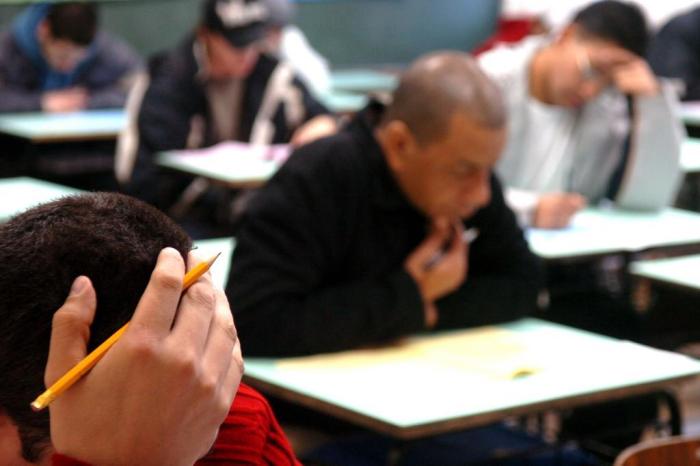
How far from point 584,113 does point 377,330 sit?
1684mm

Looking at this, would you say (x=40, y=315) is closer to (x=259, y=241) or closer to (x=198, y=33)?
(x=259, y=241)

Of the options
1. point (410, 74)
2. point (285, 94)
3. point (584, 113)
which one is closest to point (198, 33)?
point (285, 94)

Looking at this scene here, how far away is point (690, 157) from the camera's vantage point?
15.6 feet

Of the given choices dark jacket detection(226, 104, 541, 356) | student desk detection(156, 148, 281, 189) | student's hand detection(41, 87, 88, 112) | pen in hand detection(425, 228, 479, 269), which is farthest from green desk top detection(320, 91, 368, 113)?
dark jacket detection(226, 104, 541, 356)

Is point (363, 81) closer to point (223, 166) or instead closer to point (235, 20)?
point (235, 20)

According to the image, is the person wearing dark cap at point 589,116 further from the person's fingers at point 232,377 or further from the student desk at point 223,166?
the person's fingers at point 232,377

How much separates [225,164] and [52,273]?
11.7 feet

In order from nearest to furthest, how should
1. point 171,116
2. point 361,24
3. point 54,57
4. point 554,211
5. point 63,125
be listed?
point 554,211, point 171,116, point 63,125, point 54,57, point 361,24

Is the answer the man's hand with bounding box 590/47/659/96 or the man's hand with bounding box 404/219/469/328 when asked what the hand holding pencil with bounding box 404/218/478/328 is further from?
the man's hand with bounding box 590/47/659/96

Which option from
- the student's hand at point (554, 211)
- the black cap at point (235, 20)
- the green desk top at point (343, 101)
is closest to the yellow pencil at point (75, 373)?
the student's hand at point (554, 211)

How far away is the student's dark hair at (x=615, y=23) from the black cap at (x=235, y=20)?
1.39 metres

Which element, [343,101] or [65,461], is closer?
[65,461]

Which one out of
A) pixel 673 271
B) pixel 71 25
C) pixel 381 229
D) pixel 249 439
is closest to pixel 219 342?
pixel 249 439

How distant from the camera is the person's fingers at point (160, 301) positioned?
94 centimetres
